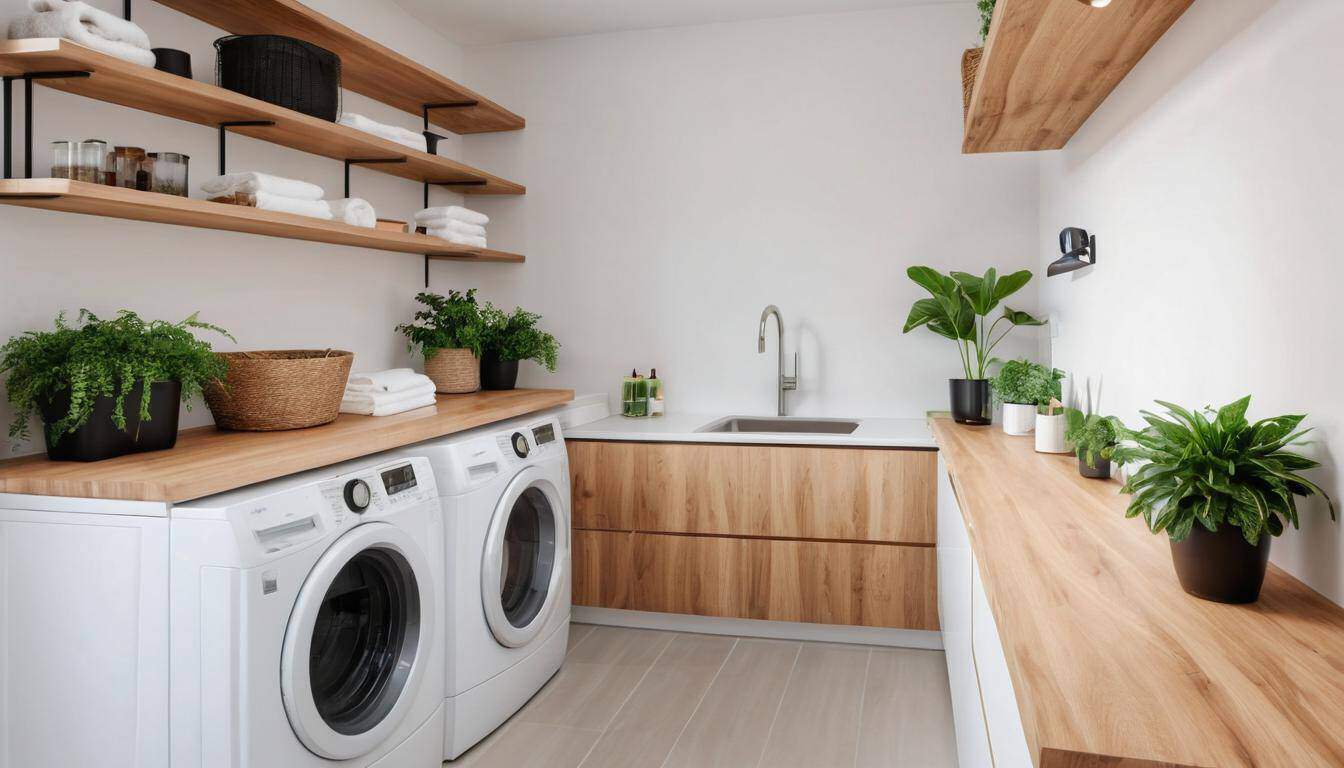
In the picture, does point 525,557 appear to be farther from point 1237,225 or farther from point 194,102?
point 1237,225

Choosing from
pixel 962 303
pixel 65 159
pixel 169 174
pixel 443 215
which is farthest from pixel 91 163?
pixel 962 303

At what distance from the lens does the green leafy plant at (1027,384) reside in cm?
260

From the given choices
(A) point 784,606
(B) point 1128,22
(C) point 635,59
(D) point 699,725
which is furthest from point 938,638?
(C) point 635,59

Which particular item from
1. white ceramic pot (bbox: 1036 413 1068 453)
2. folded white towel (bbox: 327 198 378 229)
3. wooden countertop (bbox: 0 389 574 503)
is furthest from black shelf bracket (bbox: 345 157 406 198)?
white ceramic pot (bbox: 1036 413 1068 453)

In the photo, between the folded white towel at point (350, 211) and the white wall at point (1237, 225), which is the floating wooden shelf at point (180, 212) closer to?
the folded white towel at point (350, 211)

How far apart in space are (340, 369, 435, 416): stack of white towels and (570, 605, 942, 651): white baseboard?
115cm

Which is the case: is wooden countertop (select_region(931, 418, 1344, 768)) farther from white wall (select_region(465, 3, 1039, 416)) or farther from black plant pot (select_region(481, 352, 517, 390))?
black plant pot (select_region(481, 352, 517, 390))

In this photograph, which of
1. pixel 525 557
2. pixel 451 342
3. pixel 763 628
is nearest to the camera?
pixel 525 557

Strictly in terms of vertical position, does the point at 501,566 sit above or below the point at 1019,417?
below

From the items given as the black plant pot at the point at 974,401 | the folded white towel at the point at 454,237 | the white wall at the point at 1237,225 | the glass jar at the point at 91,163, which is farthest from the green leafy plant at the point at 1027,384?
the glass jar at the point at 91,163

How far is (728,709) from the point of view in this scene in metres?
2.61

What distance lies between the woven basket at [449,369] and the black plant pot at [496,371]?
0.57 ft

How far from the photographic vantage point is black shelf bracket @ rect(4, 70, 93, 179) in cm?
190

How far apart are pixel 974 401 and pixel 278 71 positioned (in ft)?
7.93
